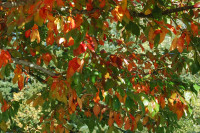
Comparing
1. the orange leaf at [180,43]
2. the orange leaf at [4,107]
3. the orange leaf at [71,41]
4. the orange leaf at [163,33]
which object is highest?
the orange leaf at [163,33]

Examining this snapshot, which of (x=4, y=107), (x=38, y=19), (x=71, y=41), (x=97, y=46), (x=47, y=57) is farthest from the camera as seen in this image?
(x=47, y=57)

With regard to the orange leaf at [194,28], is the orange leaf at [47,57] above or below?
below

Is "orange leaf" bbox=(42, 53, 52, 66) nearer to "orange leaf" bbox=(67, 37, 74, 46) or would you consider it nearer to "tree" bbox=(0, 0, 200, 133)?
"tree" bbox=(0, 0, 200, 133)

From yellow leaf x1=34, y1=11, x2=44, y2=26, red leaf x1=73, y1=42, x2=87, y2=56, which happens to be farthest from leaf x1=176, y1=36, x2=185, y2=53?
yellow leaf x1=34, y1=11, x2=44, y2=26

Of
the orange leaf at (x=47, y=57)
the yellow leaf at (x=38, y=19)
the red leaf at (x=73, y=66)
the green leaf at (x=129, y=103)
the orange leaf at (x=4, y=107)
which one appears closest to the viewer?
the yellow leaf at (x=38, y=19)

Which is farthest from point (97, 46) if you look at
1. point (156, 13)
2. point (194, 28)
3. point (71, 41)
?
point (194, 28)

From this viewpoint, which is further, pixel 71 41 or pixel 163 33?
pixel 71 41

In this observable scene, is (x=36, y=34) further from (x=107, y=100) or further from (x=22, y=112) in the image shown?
(x=22, y=112)

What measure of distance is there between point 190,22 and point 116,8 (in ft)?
1.73

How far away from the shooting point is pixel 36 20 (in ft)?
5.16

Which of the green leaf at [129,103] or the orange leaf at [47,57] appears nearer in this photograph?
the green leaf at [129,103]

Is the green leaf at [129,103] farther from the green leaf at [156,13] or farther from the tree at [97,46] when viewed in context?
the green leaf at [156,13]

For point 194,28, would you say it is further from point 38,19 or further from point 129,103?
point 38,19

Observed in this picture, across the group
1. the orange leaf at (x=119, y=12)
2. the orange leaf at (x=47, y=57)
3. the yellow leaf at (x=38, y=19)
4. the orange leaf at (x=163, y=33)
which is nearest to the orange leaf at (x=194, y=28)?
the orange leaf at (x=163, y=33)
